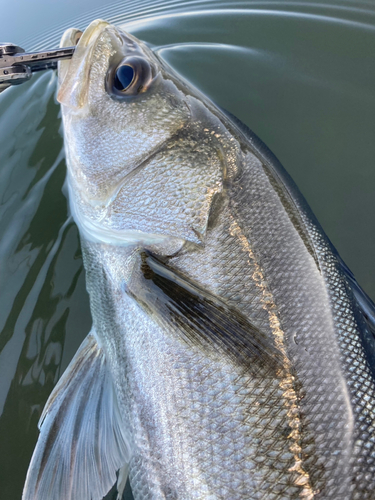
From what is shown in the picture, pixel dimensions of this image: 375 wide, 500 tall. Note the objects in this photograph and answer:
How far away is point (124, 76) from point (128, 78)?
2 cm

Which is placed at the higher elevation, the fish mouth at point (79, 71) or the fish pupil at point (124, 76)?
the fish mouth at point (79, 71)

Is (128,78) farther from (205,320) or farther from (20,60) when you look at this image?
(205,320)

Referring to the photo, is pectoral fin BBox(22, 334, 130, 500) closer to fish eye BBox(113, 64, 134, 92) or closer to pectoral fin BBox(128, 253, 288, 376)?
pectoral fin BBox(128, 253, 288, 376)

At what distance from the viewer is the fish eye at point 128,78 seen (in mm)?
1276

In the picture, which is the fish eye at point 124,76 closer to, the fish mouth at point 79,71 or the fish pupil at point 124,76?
the fish pupil at point 124,76

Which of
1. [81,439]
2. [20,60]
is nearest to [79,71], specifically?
[20,60]

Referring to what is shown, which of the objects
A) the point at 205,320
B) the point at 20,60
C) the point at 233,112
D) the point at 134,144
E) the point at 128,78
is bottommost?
the point at 205,320

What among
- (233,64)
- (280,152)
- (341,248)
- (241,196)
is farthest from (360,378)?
(233,64)

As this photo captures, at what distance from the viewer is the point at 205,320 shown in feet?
3.35

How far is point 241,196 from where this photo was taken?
1202mm

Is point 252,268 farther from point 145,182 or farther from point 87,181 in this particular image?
point 87,181

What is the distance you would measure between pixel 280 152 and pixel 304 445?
60.5 inches

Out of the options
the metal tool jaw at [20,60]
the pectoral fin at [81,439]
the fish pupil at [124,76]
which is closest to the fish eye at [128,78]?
the fish pupil at [124,76]

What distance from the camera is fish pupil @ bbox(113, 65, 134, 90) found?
1.28 m
